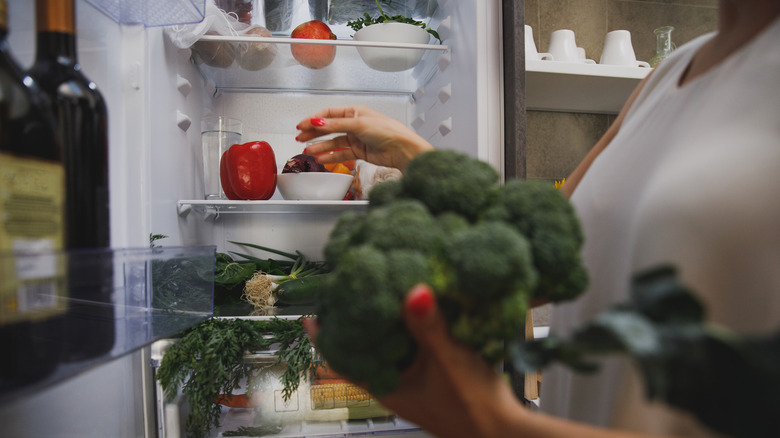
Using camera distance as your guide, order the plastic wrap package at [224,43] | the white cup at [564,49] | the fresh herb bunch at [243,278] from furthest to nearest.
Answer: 1. the white cup at [564,49]
2. the fresh herb bunch at [243,278]
3. the plastic wrap package at [224,43]

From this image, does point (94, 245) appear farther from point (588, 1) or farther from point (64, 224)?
point (588, 1)

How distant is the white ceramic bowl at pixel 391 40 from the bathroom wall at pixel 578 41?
67 cm

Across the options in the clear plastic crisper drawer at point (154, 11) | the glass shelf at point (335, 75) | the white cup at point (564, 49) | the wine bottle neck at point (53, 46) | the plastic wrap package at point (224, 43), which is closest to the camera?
the wine bottle neck at point (53, 46)

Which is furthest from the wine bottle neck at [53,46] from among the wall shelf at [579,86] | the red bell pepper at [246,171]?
the wall shelf at [579,86]

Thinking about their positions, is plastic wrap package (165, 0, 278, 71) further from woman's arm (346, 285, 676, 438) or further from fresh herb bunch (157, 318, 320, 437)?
woman's arm (346, 285, 676, 438)

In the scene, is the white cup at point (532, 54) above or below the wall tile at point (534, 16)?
below

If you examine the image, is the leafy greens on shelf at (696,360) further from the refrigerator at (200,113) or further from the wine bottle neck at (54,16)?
the wine bottle neck at (54,16)

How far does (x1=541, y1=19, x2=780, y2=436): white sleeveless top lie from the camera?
1.38 feet

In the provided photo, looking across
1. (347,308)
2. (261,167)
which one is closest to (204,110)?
(261,167)

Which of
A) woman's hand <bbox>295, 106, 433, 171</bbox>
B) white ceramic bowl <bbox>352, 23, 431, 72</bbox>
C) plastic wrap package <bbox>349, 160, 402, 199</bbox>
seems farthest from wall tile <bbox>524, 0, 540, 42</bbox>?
woman's hand <bbox>295, 106, 433, 171</bbox>

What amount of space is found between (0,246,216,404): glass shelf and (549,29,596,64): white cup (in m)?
1.41

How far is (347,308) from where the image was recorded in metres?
0.38

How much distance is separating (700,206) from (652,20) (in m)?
1.97

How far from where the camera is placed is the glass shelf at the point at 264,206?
1.32 m
